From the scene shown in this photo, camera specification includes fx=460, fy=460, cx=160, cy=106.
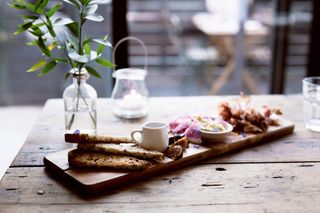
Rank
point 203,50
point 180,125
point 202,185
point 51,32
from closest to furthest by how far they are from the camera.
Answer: point 202,185 → point 51,32 → point 180,125 → point 203,50

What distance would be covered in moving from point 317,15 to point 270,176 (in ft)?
6.44

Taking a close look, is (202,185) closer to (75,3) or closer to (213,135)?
(213,135)

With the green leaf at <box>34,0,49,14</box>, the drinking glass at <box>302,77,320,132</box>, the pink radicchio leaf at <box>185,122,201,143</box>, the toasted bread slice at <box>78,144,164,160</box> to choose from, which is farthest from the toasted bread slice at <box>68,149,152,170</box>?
the drinking glass at <box>302,77,320,132</box>

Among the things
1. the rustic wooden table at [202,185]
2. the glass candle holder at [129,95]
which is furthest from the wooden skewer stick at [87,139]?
the glass candle holder at [129,95]

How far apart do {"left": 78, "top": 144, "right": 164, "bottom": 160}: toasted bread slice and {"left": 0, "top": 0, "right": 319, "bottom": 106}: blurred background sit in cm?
147

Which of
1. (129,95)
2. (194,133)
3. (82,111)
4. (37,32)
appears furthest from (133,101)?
(37,32)

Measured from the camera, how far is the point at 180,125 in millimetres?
1564

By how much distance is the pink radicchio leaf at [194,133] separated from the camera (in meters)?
1.50

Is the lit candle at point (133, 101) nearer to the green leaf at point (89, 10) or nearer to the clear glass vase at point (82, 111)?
the clear glass vase at point (82, 111)

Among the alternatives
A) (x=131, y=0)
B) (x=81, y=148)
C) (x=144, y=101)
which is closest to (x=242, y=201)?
(x=81, y=148)

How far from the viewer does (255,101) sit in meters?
2.09

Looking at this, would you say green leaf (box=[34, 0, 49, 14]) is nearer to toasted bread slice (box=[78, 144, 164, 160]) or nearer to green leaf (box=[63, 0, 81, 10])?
green leaf (box=[63, 0, 81, 10])

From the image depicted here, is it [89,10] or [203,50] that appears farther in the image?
[203,50]

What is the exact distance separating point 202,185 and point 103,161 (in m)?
0.29
